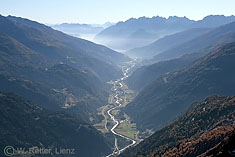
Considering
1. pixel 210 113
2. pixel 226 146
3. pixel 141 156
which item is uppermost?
pixel 226 146

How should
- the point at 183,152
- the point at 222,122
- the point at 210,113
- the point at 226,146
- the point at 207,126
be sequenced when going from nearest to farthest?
the point at 226,146, the point at 183,152, the point at 222,122, the point at 207,126, the point at 210,113

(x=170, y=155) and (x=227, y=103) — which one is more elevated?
(x=227, y=103)

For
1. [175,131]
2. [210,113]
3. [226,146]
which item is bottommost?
[175,131]

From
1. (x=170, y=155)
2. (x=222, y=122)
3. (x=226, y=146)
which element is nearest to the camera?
(x=226, y=146)

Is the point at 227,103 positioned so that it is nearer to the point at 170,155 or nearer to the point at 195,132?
the point at 195,132

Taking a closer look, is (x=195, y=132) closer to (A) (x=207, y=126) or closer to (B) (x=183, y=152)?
(A) (x=207, y=126)

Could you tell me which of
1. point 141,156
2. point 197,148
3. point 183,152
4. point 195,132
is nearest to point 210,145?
point 197,148

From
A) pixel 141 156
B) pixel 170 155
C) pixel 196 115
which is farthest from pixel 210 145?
pixel 196 115

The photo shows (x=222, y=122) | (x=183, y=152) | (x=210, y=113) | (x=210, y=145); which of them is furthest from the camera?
(x=210, y=113)

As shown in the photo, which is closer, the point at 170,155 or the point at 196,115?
the point at 170,155
